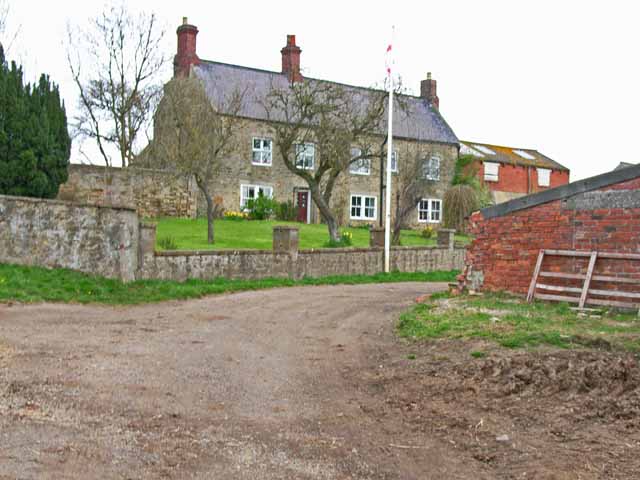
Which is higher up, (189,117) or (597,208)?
(189,117)

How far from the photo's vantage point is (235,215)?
3275 cm

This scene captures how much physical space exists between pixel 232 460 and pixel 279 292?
11.9 m

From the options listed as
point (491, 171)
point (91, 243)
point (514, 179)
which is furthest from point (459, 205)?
point (91, 243)

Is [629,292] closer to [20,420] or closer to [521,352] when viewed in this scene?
[521,352]

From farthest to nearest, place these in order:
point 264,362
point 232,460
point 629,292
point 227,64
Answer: point 227,64, point 629,292, point 264,362, point 232,460

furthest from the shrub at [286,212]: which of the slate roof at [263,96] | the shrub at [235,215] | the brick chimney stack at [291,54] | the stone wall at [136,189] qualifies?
the brick chimney stack at [291,54]

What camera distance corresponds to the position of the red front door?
A: 36.8 metres

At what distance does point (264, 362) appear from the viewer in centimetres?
830

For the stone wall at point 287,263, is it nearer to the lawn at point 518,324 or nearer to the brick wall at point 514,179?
the lawn at point 518,324

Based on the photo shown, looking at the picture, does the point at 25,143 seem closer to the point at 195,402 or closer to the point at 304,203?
the point at 195,402

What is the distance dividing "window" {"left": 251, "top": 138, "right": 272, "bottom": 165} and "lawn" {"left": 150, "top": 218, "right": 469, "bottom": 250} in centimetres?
507

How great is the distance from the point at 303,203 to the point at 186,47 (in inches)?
426

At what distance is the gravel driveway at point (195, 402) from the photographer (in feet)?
15.1

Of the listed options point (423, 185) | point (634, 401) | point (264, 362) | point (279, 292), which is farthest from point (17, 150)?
point (423, 185)
